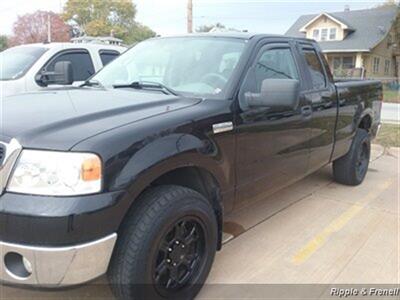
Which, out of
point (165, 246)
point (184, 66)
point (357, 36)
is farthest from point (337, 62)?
point (165, 246)

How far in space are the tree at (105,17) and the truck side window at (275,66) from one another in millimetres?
52243

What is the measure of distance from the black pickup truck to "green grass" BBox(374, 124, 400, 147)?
16.2 ft

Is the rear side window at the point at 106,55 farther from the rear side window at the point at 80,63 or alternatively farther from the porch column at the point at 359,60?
the porch column at the point at 359,60

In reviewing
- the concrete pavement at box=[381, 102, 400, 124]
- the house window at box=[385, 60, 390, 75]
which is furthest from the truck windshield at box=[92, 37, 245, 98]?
the house window at box=[385, 60, 390, 75]

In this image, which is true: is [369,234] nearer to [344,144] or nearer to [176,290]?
[344,144]

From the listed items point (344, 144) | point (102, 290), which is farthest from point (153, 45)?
point (344, 144)

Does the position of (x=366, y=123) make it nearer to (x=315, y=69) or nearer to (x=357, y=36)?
(x=315, y=69)

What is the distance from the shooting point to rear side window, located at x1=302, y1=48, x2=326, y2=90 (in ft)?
15.2

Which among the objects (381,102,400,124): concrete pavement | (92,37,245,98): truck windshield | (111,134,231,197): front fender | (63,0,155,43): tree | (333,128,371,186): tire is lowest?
(381,102,400,124): concrete pavement

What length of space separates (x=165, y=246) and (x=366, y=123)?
4167 mm

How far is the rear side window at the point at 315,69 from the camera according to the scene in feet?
15.2

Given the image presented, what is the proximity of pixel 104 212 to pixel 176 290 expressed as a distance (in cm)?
87

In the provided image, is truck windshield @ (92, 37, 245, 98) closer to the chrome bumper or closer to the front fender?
the front fender

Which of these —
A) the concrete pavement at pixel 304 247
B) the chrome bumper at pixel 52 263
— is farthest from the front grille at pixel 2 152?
the concrete pavement at pixel 304 247
